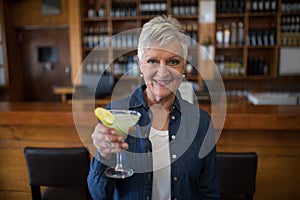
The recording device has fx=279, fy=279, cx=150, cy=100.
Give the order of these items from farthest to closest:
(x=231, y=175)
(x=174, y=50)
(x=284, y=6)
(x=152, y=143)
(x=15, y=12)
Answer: (x=15, y=12), (x=284, y=6), (x=231, y=175), (x=152, y=143), (x=174, y=50)

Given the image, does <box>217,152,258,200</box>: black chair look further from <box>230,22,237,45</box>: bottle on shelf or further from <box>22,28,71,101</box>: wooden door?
<box>22,28,71,101</box>: wooden door

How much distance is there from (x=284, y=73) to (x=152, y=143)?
372 centimetres

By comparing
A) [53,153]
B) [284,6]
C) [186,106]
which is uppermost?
[284,6]

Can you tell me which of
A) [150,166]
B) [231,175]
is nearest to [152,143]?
[150,166]

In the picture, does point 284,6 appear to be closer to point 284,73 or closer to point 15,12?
point 284,73

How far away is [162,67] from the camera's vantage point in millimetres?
871

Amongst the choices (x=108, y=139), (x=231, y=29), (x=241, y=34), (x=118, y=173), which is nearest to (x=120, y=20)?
(x=231, y=29)

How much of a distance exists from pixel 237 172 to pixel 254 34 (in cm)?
328

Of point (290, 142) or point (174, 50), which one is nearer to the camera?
point (174, 50)

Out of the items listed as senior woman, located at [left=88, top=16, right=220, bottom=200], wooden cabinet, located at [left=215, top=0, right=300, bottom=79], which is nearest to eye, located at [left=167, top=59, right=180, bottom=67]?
senior woman, located at [left=88, top=16, right=220, bottom=200]

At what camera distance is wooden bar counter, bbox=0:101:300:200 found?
155cm

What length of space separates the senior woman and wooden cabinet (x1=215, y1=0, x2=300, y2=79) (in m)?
3.33

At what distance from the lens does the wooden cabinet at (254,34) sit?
3982 millimetres

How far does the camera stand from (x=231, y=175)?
131 centimetres
